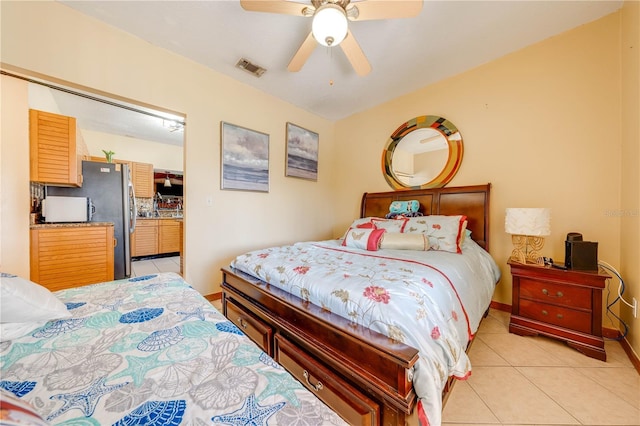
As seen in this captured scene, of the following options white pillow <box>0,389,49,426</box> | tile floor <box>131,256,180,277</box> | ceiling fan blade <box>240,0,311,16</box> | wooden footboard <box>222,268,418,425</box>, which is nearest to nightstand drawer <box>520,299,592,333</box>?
wooden footboard <box>222,268,418,425</box>

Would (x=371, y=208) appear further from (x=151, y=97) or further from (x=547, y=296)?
(x=151, y=97)

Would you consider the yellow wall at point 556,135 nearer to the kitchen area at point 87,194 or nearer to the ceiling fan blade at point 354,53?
the ceiling fan blade at point 354,53

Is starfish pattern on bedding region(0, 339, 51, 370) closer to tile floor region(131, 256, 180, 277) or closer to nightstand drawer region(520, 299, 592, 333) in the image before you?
nightstand drawer region(520, 299, 592, 333)

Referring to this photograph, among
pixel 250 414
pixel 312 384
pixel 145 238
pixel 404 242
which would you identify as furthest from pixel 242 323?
pixel 145 238

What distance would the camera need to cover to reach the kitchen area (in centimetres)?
248

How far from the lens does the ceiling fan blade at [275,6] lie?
1560 millimetres

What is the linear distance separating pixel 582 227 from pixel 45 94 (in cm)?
594

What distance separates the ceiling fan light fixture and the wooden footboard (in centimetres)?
176

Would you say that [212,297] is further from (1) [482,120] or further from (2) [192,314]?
(1) [482,120]

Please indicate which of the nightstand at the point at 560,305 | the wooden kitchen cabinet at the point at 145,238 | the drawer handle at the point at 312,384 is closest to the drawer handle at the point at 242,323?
the drawer handle at the point at 312,384

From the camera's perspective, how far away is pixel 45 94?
2.85 meters

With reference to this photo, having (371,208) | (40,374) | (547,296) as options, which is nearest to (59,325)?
(40,374)

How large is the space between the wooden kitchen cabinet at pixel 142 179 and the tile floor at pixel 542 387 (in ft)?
19.7

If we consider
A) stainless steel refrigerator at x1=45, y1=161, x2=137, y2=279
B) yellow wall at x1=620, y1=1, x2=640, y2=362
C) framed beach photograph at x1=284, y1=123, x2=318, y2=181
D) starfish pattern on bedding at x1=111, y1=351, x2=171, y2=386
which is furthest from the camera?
framed beach photograph at x1=284, y1=123, x2=318, y2=181
